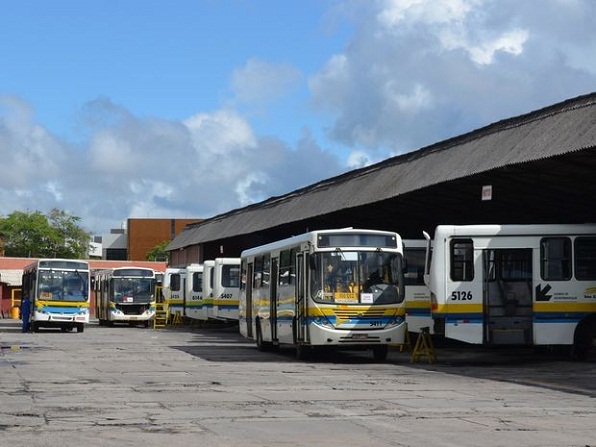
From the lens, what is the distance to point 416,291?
30531mm

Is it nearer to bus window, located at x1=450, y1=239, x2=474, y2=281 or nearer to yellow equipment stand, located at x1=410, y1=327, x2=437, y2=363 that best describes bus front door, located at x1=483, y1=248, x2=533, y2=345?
bus window, located at x1=450, y1=239, x2=474, y2=281

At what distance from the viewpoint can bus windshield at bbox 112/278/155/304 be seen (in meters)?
58.7

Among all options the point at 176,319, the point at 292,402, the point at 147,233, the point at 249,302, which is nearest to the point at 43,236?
the point at 147,233

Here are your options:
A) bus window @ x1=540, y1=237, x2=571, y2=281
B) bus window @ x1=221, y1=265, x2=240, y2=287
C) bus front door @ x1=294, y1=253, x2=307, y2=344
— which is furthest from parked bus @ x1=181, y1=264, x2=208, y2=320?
bus window @ x1=540, y1=237, x2=571, y2=281

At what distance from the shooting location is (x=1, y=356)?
28.3 metres

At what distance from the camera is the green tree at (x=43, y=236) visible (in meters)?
136

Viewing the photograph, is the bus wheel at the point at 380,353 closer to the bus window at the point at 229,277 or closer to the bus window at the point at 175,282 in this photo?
the bus window at the point at 229,277

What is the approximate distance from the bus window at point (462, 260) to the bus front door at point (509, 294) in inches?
12.3

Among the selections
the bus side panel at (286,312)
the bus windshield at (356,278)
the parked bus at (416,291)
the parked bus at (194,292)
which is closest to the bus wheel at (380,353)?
the bus windshield at (356,278)

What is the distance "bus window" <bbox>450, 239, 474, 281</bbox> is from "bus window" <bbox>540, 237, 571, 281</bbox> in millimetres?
1544

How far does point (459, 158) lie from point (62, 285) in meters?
22.6

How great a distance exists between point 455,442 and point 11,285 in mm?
80713

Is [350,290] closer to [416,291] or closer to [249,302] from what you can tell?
[416,291]

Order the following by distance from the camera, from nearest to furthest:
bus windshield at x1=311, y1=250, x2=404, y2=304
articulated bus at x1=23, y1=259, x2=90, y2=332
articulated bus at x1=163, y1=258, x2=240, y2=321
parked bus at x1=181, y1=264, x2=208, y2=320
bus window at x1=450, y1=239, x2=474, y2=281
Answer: bus windshield at x1=311, y1=250, x2=404, y2=304, bus window at x1=450, y1=239, x2=474, y2=281, articulated bus at x1=23, y1=259, x2=90, y2=332, articulated bus at x1=163, y1=258, x2=240, y2=321, parked bus at x1=181, y1=264, x2=208, y2=320
